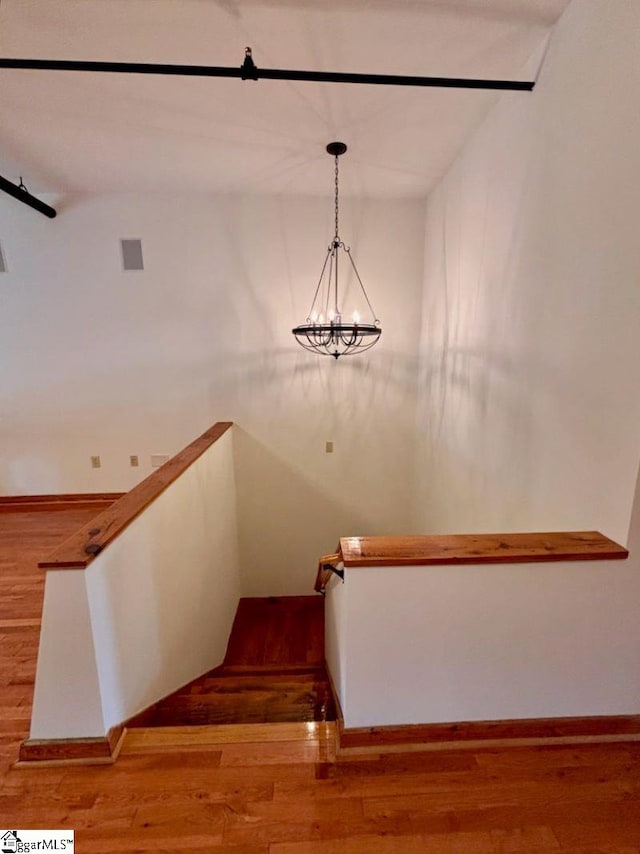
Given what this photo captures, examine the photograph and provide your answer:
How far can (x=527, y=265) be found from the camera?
5.94 feet

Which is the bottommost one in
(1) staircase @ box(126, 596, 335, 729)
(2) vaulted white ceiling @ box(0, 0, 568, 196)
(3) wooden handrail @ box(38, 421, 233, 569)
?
(1) staircase @ box(126, 596, 335, 729)

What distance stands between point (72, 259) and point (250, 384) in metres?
1.98

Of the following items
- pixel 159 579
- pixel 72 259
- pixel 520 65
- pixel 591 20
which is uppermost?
pixel 520 65

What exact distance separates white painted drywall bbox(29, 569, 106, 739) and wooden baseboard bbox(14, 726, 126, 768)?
0.02 m

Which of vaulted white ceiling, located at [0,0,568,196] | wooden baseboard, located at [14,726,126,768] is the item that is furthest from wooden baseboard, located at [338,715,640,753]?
vaulted white ceiling, located at [0,0,568,196]

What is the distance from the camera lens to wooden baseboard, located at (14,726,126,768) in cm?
141

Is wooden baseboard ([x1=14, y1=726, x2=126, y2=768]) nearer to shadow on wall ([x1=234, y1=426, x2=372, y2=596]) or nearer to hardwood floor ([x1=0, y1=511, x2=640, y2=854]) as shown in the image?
hardwood floor ([x1=0, y1=511, x2=640, y2=854])

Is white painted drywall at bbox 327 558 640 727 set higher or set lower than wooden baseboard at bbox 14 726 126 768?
higher

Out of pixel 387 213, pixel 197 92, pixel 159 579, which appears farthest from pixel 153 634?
pixel 387 213

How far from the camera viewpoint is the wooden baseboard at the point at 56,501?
3.70 meters

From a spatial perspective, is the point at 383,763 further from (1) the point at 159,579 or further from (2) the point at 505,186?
(2) the point at 505,186

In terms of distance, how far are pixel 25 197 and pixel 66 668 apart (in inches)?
136

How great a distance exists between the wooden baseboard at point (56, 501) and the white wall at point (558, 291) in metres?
3.49

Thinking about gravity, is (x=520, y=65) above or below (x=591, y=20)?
above
